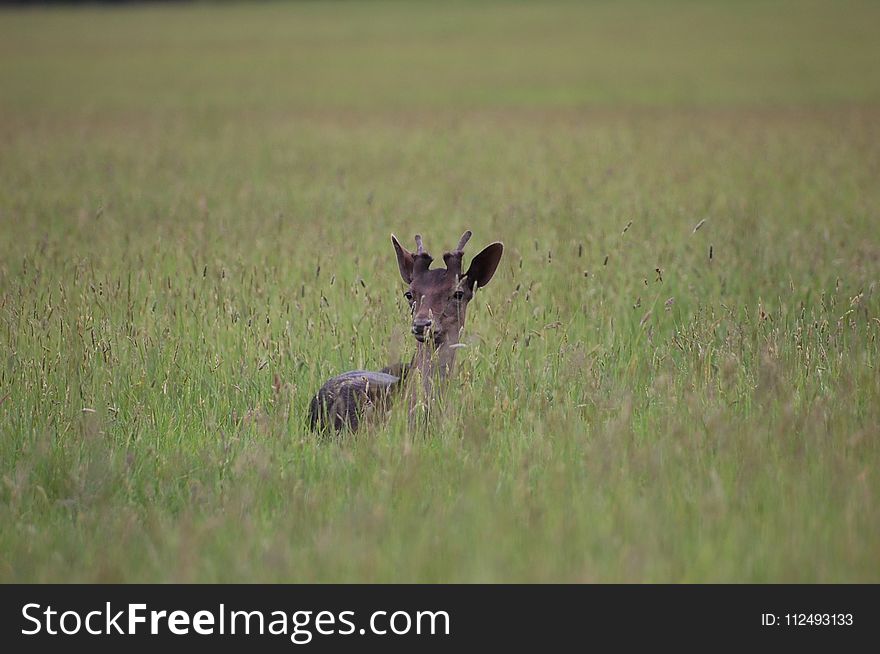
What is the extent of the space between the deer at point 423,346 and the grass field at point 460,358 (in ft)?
0.74

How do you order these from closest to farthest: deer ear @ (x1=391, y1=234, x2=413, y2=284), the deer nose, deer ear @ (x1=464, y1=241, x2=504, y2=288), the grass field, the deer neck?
the grass field < the deer nose < the deer neck < deer ear @ (x1=464, y1=241, x2=504, y2=288) < deer ear @ (x1=391, y1=234, x2=413, y2=284)

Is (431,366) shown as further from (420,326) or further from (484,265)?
(484,265)

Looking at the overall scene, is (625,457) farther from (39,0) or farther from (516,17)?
→ (39,0)

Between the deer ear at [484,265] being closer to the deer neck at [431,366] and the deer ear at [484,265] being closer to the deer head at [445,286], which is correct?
the deer head at [445,286]

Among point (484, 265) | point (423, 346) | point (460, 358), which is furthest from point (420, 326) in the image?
point (460, 358)

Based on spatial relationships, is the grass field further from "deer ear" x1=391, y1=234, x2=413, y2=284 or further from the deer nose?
"deer ear" x1=391, y1=234, x2=413, y2=284

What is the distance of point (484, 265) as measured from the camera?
7.14 m

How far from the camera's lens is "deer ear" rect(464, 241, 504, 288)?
7031mm

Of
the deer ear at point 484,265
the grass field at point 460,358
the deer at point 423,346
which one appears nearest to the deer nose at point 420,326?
the deer at point 423,346

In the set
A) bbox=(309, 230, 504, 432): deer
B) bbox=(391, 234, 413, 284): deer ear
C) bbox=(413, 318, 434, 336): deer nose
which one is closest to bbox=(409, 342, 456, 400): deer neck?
bbox=(309, 230, 504, 432): deer

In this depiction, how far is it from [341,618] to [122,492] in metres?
1.83

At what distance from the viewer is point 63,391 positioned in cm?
744

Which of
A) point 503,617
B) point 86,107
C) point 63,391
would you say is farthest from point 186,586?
point 86,107

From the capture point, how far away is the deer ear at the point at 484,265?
7.03 meters
